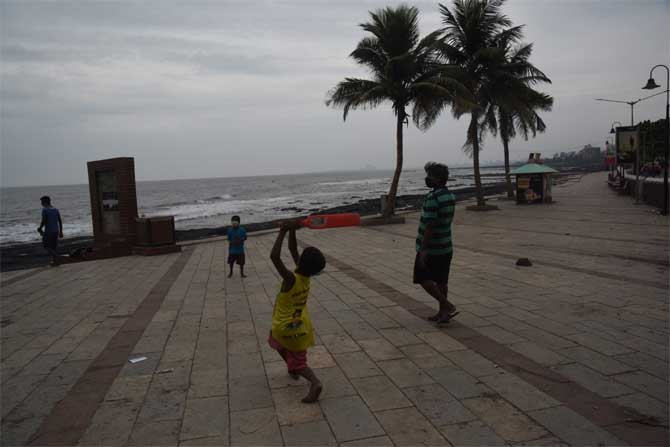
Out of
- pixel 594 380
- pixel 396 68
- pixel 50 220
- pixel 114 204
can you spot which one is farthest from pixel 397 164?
pixel 594 380

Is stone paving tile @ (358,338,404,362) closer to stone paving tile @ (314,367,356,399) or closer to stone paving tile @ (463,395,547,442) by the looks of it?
stone paving tile @ (314,367,356,399)

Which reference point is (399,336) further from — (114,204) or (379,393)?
(114,204)

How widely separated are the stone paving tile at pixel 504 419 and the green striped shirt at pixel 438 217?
1752 millimetres

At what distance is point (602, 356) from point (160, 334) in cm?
446

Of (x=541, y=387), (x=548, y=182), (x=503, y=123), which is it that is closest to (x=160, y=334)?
Result: (x=541, y=387)

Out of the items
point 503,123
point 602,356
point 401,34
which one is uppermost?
point 401,34

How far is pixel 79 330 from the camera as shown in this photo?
5418mm

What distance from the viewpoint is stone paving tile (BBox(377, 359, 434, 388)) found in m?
3.66

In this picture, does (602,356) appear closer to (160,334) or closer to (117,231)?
(160,334)

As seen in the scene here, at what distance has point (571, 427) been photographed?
2941 millimetres

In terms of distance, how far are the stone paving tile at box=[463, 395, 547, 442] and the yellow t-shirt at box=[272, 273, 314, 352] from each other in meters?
1.28

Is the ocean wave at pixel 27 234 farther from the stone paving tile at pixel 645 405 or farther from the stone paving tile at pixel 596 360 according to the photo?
the stone paving tile at pixel 645 405

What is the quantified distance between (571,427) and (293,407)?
6.12 feet

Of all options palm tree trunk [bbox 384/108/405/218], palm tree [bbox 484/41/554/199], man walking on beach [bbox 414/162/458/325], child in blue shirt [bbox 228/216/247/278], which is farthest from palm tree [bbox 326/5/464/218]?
man walking on beach [bbox 414/162/458/325]
